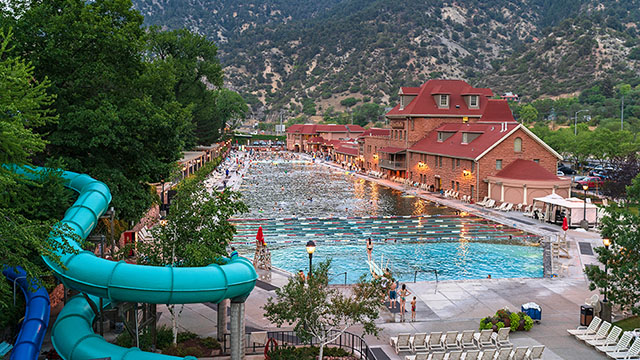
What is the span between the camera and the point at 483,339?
17.1m

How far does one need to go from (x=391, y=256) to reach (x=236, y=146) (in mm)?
147933

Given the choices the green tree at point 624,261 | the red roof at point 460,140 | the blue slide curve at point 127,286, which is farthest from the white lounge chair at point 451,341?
the red roof at point 460,140

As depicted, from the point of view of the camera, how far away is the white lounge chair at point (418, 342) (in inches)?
651

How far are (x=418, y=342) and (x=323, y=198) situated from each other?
129 feet

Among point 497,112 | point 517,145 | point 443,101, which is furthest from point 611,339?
point 443,101

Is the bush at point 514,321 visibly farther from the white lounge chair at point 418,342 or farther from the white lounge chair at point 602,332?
the white lounge chair at point 418,342

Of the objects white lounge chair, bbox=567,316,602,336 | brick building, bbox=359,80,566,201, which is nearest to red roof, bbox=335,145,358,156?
brick building, bbox=359,80,566,201

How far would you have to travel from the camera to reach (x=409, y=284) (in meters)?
24.1

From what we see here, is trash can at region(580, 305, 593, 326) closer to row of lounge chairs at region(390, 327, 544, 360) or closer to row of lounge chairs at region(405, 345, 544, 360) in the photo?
row of lounge chairs at region(390, 327, 544, 360)

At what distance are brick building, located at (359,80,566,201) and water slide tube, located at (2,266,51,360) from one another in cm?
3932

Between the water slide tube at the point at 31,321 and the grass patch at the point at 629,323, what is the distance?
18119 mm

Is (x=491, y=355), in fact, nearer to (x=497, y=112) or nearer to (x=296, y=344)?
(x=296, y=344)

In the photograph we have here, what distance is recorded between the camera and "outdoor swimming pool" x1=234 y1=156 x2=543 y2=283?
29.2 m

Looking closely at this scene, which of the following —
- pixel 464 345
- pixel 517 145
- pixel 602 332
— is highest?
pixel 517 145
